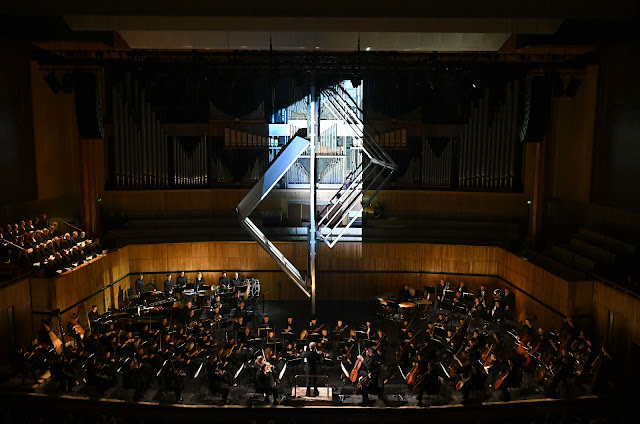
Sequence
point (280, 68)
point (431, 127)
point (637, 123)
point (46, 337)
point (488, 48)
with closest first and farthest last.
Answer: point (46, 337)
point (637, 123)
point (280, 68)
point (488, 48)
point (431, 127)

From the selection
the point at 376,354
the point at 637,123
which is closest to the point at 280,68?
the point at 376,354

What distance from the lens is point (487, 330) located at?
996 cm

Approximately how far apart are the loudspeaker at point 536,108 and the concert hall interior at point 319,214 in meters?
0.05

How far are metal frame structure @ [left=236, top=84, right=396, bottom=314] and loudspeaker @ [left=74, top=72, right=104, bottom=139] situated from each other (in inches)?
133

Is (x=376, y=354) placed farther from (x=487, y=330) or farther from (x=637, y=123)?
(x=637, y=123)

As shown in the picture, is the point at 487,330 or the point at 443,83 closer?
the point at 487,330

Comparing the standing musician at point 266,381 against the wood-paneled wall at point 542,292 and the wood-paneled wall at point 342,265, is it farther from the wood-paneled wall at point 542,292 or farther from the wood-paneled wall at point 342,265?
the wood-paneled wall at point 542,292

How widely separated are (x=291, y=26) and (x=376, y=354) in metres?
5.62

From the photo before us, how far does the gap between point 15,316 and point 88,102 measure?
3.93 m

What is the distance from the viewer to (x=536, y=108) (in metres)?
10.5

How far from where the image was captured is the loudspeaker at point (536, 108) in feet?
34.0

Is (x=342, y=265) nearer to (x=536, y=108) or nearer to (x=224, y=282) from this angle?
(x=224, y=282)

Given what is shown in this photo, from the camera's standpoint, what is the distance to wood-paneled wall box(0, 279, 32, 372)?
853cm

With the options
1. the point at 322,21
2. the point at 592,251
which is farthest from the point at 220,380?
the point at 592,251
